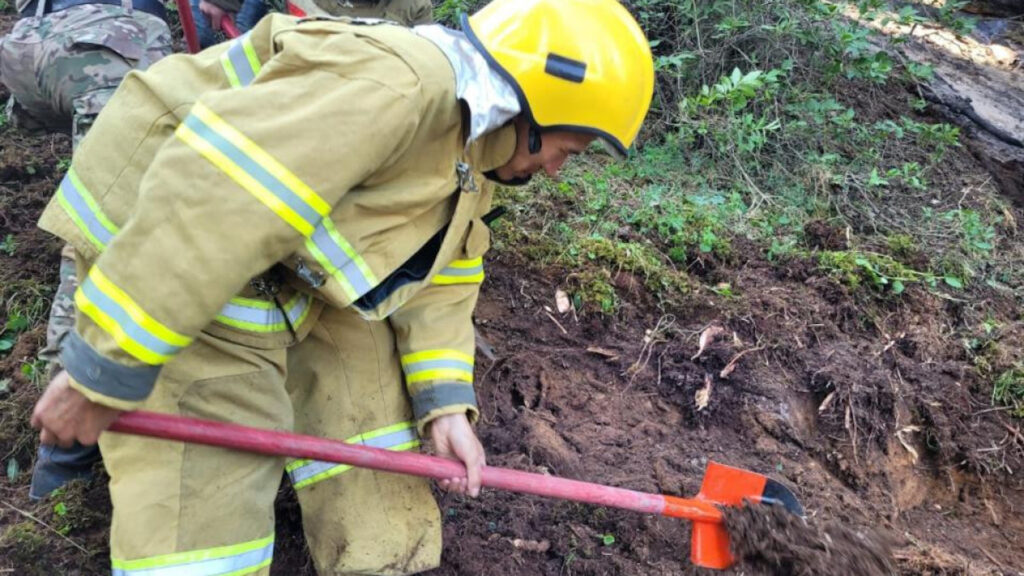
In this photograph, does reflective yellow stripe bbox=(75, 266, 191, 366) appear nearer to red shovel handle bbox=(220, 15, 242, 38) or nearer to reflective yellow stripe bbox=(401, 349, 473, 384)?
reflective yellow stripe bbox=(401, 349, 473, 384)

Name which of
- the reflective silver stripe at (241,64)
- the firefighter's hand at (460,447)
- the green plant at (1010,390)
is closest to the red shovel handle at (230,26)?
the reflective silver stripe at (241,64)

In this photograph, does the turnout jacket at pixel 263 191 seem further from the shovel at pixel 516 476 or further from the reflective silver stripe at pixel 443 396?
the reflective silver stripe at pixel 443 396

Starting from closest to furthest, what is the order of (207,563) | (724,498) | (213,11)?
(207,563)
(724,498)
(213,11)

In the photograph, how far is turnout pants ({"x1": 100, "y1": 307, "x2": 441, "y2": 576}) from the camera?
5.99 feet

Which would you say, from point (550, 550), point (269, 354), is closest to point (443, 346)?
point (269, 354)

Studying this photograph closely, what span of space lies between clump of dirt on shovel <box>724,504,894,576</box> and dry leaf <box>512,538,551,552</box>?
59cm

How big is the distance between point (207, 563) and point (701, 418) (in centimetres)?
196

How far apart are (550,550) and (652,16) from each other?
13.0ft

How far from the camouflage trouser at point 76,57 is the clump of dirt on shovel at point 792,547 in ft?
8.15

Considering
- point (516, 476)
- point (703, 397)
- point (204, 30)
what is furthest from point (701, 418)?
point (204, 30)

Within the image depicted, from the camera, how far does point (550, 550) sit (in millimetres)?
2547

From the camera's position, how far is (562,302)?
3434 millimetres

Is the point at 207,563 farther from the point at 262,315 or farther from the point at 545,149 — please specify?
the point at 545,149

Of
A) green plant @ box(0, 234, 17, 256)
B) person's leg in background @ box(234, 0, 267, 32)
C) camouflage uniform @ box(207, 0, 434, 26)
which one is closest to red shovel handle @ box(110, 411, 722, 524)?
green plant @ box(0, 234, 17, 256)
